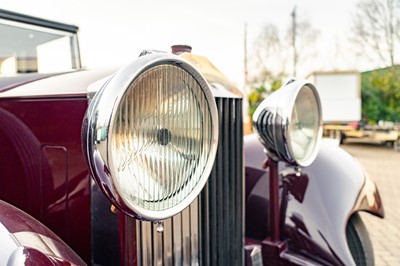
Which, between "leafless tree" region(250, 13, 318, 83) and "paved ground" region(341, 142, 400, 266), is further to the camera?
"leafless tree" region(250, 13, 318, 83)

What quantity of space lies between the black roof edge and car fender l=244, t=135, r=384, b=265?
1.36 metres

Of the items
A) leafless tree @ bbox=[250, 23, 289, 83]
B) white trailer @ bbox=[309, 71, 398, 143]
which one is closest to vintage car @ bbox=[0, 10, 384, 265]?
white trailer @ bbox=[309, 71, 398, 143]

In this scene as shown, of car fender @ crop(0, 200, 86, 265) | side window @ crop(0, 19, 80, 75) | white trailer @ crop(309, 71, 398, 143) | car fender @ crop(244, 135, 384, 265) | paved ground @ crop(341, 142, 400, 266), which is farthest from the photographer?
white trailer @ crop(309, 71, 398, 143)

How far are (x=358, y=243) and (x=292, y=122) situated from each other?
74 cm

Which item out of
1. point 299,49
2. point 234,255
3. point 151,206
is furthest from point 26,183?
point 299,49

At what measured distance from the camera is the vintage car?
0.98m

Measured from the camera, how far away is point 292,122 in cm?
173

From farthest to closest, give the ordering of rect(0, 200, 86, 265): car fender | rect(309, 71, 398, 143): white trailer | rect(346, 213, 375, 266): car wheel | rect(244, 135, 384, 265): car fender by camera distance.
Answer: rect(309, 71, 398, 143): white trailer, rect(346, 213, 375, 266): car wheel, rect(244, 135, 384, 265): car fender, rect(0, 200, 86, 265): car fender

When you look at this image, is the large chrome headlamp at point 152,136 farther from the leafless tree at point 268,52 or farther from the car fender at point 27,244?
the leafless tree at point 268,52

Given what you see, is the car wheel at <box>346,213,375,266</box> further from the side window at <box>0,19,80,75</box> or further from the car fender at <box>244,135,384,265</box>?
the side window at <box>0,19,80,75</box>

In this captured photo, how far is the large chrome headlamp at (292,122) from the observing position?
1628 millimetres

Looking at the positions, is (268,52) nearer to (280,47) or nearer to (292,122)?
(280,47)

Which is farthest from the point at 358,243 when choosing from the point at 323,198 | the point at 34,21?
the point at 34,21

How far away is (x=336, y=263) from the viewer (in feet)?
5.78
